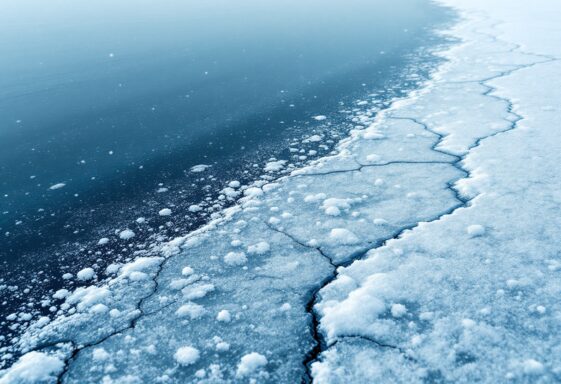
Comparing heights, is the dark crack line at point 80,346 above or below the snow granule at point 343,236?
above

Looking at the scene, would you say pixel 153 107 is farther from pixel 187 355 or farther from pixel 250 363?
pixel 250 363

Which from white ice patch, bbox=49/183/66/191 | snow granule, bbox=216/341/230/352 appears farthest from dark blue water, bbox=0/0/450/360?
snow granule, bbox=216/341/230/352

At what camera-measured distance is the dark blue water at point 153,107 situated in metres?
3.18

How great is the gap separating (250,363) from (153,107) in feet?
13.6

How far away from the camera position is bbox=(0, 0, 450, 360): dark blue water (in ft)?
10.4

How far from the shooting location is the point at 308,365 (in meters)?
1.93

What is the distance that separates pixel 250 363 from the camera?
6.39ft

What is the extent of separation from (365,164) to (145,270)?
2.06m

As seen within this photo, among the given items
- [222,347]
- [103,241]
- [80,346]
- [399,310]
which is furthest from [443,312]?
[103,241]

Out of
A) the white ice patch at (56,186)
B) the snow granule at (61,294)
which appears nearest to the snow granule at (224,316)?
the snow granule at (61,294)

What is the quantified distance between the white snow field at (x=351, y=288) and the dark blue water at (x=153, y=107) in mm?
430

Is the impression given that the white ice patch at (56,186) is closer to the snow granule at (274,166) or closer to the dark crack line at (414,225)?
the snow granule at (274,166)

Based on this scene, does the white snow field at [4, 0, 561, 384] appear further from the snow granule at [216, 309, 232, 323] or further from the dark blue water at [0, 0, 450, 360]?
the dark blue water at [0, 0, 450, 360]

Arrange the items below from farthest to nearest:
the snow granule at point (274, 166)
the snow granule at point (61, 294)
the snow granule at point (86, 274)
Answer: the snow granule at point (274, 166) < the snow granule at point (86, 274) < the snow granule at point (61, 294)
